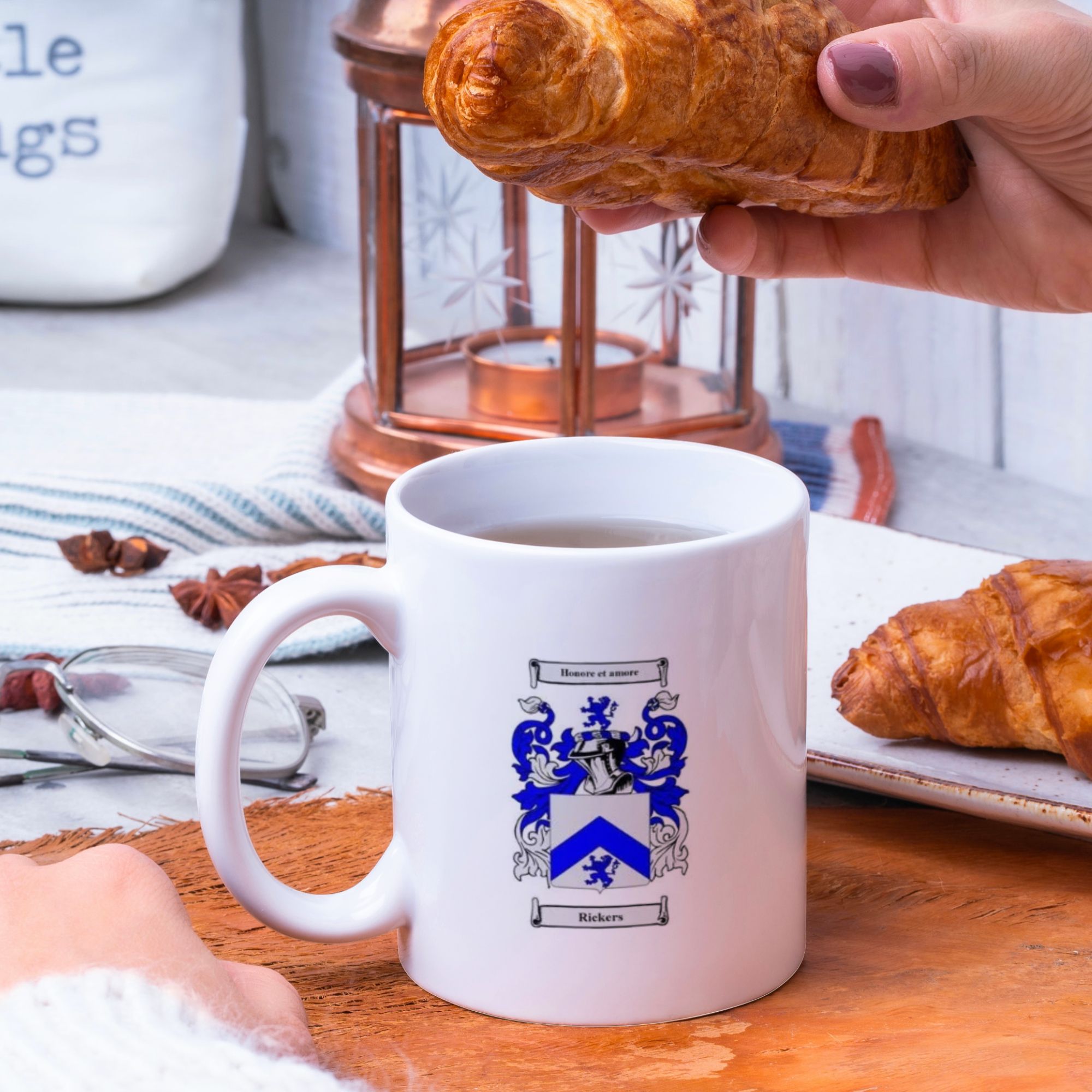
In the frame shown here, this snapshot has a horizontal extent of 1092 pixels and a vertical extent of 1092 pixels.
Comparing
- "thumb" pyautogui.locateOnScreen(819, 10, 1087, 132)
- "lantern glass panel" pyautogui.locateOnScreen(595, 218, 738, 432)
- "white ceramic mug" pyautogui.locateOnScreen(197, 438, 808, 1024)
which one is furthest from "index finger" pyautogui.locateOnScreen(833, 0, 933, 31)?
"white ceramic mug" pyautogui.locateOnScreen(197, 438, 808, 1024)

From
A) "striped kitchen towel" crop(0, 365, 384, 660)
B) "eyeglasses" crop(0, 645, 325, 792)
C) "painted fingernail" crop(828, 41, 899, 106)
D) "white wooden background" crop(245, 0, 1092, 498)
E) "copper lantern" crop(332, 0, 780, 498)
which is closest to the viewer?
"painted fingernail" crop(828, 41, 899, 106)

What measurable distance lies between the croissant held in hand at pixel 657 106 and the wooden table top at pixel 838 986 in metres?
0.28

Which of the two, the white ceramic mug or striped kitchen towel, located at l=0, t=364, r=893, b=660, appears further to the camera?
striped kitchen towel, located at l=0, t=364, r=893, b=660

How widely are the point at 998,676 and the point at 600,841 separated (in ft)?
0.81

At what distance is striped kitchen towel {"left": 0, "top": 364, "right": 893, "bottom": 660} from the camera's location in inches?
36.8

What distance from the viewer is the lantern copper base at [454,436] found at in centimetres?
110

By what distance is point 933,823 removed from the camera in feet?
2.17

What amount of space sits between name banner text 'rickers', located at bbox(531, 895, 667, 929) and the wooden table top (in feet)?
0.13

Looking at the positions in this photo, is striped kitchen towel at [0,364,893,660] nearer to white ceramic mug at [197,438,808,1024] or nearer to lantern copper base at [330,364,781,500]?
lantern copper base at [330,364,781,500]

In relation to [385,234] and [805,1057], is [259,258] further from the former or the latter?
[805,1057]

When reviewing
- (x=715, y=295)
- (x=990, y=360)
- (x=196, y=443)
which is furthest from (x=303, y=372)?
(x=990, y=360)

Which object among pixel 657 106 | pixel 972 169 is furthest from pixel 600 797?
pixel 972 169

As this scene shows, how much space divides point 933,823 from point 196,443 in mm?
818

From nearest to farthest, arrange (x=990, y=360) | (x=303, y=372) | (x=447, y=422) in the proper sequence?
(x=447, y=422) < (x=990, y=360) < (x=303, y=372)
